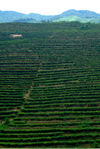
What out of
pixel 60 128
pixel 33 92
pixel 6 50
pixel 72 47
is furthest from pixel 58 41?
pixel 60 128

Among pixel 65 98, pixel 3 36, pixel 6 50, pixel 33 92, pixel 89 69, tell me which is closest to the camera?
pixel 65 98

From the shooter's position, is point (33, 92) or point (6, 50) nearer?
point (33, 92)

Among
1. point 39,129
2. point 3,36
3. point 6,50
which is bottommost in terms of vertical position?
point 39,129

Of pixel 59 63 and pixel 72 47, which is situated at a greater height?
pixel 72 47

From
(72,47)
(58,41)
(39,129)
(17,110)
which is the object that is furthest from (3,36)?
(39,129)

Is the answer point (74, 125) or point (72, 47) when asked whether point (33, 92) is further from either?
point (72, 47)

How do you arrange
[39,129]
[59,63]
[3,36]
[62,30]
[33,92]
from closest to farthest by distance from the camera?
[39,129] < [33,92] < [59,63] < [3,36] < [62,30]
